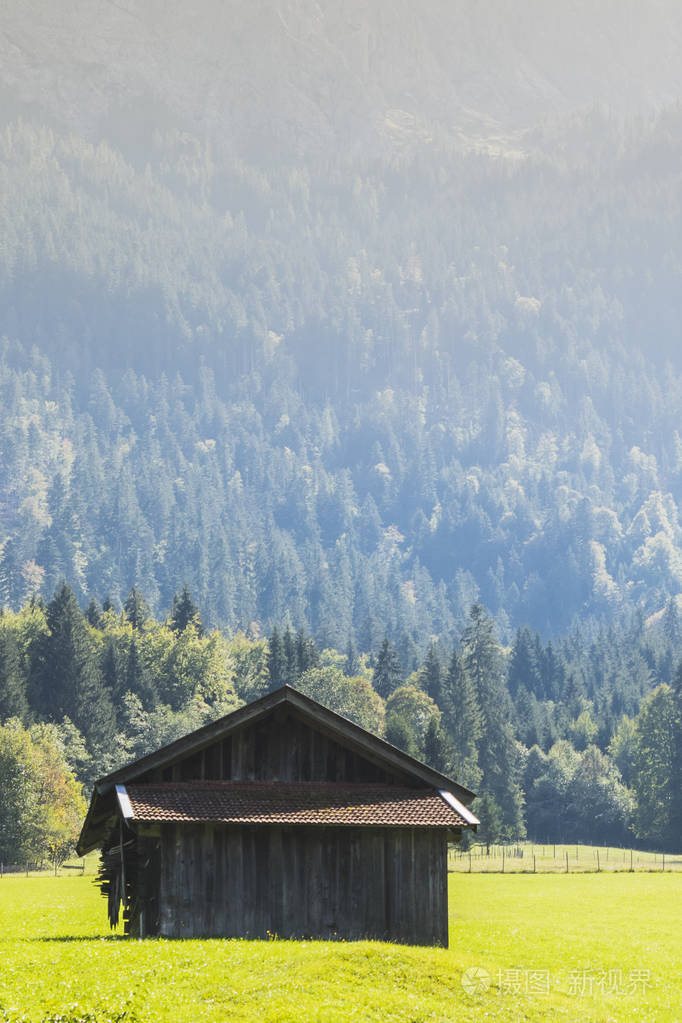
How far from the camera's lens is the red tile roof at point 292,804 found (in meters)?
33.2

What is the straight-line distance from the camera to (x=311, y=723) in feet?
118

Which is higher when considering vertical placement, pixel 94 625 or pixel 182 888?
pixel 94 625

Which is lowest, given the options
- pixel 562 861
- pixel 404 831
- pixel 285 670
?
pixel 562 861

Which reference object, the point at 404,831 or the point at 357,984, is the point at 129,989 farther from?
the point at 404,831

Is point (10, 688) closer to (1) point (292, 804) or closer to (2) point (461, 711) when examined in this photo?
(2) point (461, 711)

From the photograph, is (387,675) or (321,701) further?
(387,675)

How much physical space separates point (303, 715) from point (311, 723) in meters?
0.38

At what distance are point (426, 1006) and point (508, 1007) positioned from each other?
84.6 inches

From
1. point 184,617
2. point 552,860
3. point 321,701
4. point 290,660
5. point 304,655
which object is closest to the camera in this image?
point 552,860

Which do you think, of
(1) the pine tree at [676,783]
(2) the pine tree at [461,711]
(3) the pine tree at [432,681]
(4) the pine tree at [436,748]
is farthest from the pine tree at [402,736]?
(3) the pine tree at [432,681]

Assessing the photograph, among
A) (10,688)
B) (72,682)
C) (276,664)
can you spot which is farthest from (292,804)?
(276,664)

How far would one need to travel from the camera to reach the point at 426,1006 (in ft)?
87.5

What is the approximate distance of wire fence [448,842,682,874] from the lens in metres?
91.3

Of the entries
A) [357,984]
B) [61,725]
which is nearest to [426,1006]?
[357,984]
